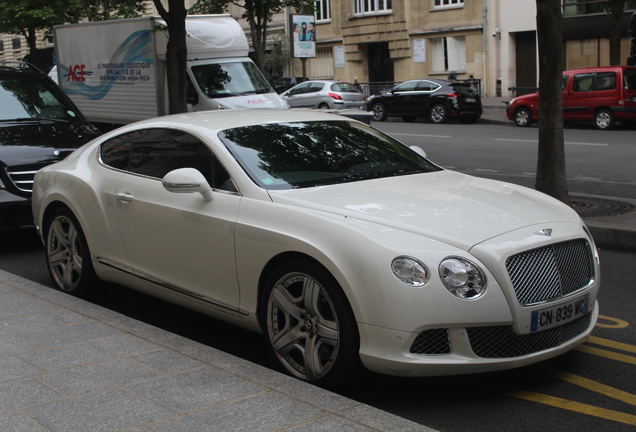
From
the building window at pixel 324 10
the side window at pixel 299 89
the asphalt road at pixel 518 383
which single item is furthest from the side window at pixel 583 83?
the building window at pixel 324 10

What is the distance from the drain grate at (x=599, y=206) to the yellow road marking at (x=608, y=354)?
4.13 metres

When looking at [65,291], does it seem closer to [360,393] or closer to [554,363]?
[360,393]

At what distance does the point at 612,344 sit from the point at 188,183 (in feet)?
8.87

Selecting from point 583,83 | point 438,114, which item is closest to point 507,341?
point 583,83

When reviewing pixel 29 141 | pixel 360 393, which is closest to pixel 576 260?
pixel 360 393

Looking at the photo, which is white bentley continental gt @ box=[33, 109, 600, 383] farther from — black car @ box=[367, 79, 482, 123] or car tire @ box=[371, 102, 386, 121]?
car tire @ box=[371, 102, 386, 121]

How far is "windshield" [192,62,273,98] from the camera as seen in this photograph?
18281mm

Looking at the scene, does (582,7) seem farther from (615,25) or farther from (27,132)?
(27,132)

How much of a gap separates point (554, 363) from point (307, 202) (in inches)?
65.3

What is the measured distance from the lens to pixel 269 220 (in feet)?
14.6

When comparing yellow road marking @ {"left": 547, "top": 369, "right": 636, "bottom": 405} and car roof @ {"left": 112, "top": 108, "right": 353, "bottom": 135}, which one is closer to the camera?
yellow road marking @ {"left": 547, "top": 369, "right": 636, "bottom": 405}

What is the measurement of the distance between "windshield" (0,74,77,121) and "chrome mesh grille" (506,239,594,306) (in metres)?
7.07

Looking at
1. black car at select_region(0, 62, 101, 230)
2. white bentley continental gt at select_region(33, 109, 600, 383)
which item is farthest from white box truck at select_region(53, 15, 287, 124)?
white bentley continental gt at select_region(33, 109, 600, 383)

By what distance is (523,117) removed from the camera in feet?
80.1
